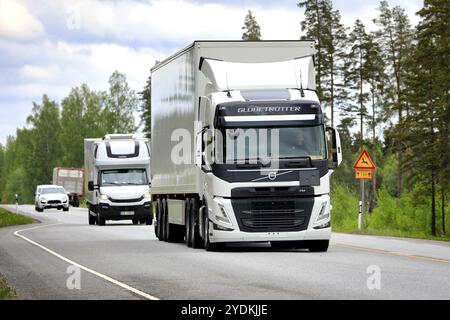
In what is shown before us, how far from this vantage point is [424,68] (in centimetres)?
5597

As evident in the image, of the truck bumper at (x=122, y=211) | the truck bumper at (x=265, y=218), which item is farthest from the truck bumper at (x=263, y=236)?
the truck bumper at (x=122, y=211)

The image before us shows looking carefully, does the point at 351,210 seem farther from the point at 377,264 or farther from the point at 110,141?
the point at 377,264

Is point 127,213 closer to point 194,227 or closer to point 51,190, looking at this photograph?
point 194,227

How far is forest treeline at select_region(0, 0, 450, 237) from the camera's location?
52.4 meters

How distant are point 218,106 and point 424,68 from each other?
3439 cm

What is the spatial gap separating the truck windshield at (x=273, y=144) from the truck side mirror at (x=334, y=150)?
19cm

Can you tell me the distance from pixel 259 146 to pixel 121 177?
21337mm

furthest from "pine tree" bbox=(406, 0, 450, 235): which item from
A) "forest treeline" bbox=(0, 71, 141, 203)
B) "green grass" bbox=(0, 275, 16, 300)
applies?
"forest treeline" bbox=(0, 71, 141, 203)

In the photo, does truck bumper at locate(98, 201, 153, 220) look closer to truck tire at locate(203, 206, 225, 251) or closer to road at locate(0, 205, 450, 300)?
road at locate(0, 205, 450, 300)

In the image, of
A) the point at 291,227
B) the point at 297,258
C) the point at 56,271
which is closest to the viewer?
the point at 56,271

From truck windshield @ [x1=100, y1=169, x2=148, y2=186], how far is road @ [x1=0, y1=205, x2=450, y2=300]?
15.3 metres

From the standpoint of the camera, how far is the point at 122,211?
4375 centimetres
